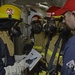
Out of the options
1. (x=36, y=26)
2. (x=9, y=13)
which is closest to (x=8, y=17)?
(x=9, y=13)

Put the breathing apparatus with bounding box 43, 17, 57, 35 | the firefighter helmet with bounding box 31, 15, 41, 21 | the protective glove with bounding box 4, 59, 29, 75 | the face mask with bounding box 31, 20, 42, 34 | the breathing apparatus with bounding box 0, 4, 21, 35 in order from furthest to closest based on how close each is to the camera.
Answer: the firefighter helmet with bounding box 31, 15, 41, 21, the face mask with bounding box 31, 20, 42, 34, the breathing apparatus with bounding box 43, 17, 57, 35, the breathing apparatus with bounding box 0, 4, 21, 35, the protective glove with bounding box 4, 59, 29, 75

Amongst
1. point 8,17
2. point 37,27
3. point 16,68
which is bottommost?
point 16,68

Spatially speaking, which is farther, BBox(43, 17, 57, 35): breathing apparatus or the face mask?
the face mask

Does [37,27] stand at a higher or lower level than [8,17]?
lower

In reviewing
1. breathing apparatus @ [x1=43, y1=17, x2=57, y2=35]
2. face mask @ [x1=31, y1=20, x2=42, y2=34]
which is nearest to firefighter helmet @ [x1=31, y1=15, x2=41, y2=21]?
face mask @ [x1=31, y1=20, x2=42, y2=34]

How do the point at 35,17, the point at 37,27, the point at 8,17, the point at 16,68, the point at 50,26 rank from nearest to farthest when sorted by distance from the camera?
the point at 16,68 → the point at 8,17 → the point at 50,26 → the point at 37,27 → the point at 35,17

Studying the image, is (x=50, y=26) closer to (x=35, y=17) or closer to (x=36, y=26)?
(x=36, y=26)

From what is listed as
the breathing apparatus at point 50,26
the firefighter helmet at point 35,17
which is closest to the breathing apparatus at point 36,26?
the firefighter helmet at point 35,17

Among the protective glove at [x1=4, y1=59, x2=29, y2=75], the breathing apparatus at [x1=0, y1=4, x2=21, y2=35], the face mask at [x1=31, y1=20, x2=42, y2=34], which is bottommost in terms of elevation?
Answer: the protective glove at [x1=4, y1=59, x2=29, y2=75]

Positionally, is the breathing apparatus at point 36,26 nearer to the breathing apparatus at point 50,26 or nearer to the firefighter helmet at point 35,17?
the firefighter helmet at point 35,17

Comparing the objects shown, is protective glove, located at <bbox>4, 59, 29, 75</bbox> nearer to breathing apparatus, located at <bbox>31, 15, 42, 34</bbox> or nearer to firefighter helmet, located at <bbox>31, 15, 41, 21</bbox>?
breathing apparatus, located at <bbox>31, 15, 42, 34</bbox>

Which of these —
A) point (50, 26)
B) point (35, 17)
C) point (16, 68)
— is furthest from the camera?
point (35, 17)

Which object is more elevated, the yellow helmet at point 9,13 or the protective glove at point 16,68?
the yellow helmet at point 9,13

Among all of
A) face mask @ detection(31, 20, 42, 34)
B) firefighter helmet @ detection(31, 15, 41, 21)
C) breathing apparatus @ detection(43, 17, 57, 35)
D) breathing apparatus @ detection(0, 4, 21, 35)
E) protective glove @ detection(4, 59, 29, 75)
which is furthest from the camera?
firefighter helmet @ detection(31, 15, 41, 21)
